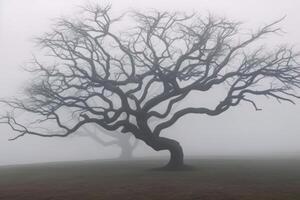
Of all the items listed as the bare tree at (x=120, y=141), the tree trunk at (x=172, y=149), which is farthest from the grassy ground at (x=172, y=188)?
the bare tree at (x=120, y=141)

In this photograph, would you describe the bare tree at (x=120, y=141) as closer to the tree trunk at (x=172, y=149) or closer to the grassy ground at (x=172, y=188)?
the tree trunk at (x=172, y=149)

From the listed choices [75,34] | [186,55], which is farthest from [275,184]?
[75,34]

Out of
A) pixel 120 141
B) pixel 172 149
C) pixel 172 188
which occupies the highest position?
pixel 120 141

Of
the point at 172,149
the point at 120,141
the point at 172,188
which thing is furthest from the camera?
the point at 120,141

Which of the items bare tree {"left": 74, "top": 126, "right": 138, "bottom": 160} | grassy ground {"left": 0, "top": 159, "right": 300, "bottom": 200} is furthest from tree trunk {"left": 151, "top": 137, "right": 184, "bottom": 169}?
bare tree {"left": 74, "top": 126, "right": 138, "bottom": 160}

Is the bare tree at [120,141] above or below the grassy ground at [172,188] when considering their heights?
above

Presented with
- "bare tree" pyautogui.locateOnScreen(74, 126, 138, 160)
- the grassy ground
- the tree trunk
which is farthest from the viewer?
"bare tree" pyautogui.locateOnScreen(74, 126, 138, 160)

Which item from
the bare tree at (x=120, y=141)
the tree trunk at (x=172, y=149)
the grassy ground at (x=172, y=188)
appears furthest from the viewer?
the bare tree at (x=120, y=141)

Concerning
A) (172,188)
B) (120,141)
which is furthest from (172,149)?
(120,141)

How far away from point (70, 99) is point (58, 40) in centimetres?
454

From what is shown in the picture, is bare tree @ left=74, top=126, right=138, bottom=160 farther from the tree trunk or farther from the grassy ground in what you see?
the grassy ground

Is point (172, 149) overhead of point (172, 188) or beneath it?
overhead

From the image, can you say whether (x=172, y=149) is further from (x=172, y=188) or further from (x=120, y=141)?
(x=120, y=141)

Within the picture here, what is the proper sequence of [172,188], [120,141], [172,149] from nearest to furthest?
1. [172,188]
2. [172,149]
3. [120,141]
